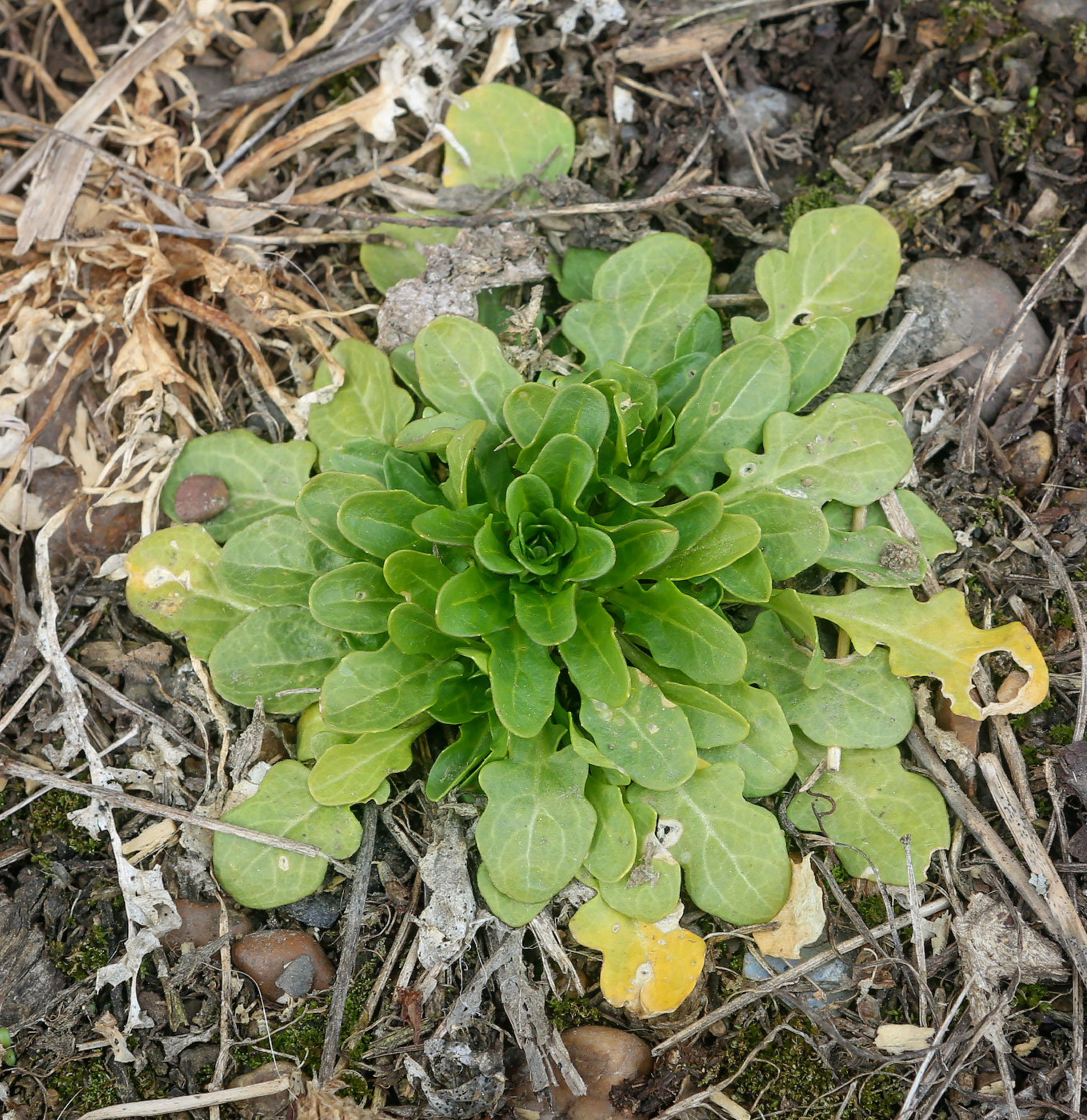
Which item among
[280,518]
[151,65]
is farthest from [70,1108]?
[151,65]

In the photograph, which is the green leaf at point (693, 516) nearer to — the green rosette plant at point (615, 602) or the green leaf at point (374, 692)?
the green rosette plant at point (615, 602)

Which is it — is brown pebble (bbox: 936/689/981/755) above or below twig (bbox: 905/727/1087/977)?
above

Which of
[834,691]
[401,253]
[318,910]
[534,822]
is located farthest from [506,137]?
[318,910]

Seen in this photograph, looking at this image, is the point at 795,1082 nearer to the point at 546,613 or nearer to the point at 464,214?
the point at 546,613

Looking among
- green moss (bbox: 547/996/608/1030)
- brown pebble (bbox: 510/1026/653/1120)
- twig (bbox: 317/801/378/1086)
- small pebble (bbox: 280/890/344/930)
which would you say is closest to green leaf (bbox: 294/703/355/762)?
twig (bbox: 317/801/378/1086)

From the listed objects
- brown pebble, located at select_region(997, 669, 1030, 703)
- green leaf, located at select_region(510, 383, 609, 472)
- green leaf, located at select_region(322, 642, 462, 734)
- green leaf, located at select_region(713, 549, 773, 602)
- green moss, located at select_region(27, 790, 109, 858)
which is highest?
green leaf, located at select_region(510, 383, 609, 472)

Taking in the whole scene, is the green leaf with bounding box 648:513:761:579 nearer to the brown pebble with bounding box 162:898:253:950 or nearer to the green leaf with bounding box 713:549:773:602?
the green leaf with bounding box 713:549:773:602
